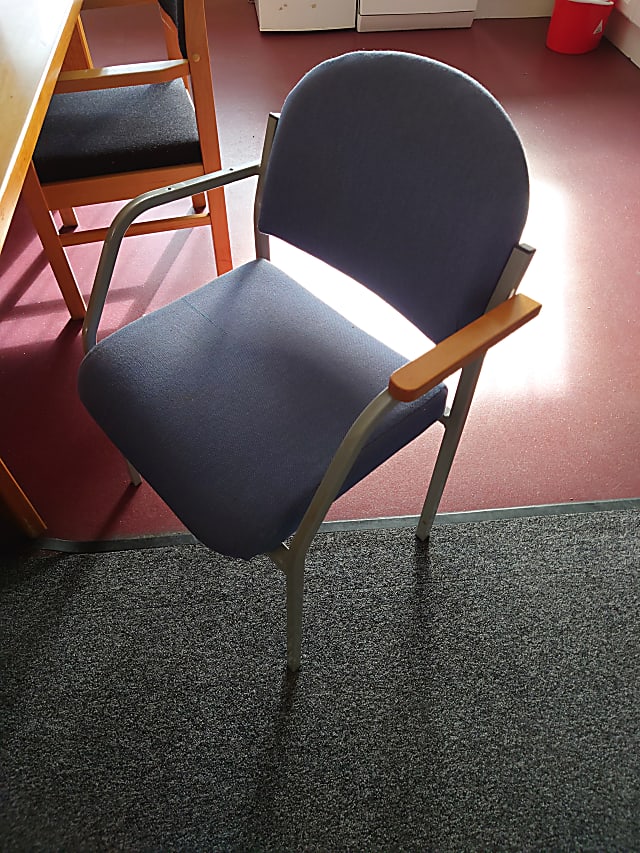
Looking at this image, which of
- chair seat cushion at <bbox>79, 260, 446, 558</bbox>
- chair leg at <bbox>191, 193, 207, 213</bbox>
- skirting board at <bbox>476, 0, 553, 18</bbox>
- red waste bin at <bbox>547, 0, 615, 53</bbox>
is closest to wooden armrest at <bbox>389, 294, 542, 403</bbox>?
chair seat cushion at <bbox>79, 260, 446, 558</bbox>

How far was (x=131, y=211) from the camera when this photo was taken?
1.11 m

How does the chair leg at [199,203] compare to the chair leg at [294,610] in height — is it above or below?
below

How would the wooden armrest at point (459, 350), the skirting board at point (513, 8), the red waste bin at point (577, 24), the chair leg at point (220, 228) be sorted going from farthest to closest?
the skirting board at point (513, 8)
the red waste bin at point (577, 24)
the chair leg at point (220, 228)
the wooden armrest at point (459, 350)

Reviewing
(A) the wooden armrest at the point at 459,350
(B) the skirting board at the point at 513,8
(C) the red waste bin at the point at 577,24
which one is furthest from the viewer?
(B) the skirting board at the point at 513,8

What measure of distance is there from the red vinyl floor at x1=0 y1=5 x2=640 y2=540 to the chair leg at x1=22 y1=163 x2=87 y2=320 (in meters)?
0.07

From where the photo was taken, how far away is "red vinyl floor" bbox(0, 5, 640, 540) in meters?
1.52

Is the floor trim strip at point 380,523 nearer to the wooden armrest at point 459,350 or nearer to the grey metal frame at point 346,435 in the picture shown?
the grey metal frame at point 346,435

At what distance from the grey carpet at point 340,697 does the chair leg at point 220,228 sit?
0.85 meters

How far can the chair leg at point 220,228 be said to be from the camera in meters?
1.73

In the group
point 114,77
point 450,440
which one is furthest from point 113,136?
point 450,440

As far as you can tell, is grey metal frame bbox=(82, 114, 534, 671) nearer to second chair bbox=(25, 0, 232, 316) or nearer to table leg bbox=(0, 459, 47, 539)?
table leg bbox=(0, 459, 47, 539)

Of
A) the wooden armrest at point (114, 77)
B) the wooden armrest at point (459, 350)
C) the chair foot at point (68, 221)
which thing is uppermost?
the wooden armrest at point (459, 350)

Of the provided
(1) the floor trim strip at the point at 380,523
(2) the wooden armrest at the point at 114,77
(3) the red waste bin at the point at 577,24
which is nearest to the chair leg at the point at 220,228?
(2) the wooden armrest at the point at 114,77

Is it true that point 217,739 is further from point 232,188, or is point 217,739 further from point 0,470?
point 232,188
